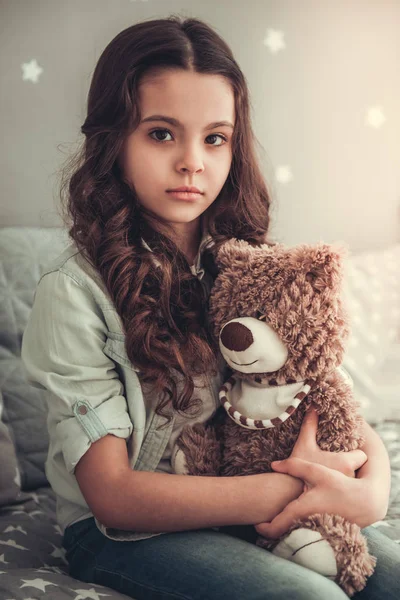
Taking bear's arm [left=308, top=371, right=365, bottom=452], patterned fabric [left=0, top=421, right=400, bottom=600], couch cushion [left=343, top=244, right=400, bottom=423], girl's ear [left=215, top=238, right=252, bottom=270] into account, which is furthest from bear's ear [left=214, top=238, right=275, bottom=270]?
couch cushion [left=343, top=244, right=400, bottom=423]

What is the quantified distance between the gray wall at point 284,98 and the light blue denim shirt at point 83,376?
0.66 m

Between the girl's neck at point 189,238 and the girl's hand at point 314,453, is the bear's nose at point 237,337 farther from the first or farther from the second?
the girl's neck at point 189,238

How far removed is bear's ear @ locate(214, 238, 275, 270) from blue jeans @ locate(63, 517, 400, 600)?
0.38m

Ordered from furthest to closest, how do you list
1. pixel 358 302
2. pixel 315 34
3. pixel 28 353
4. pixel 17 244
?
1. pixel 315 34
2. pixel 358 302
3. pixel 17 244
4. pixel 28 353

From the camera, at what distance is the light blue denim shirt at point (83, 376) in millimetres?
913

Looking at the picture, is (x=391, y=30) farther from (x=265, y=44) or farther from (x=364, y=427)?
(x=364, y=427)

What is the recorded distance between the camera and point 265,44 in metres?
1.72

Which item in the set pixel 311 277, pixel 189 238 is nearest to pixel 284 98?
pixel 189 238

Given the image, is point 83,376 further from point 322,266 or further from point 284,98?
point 284,98

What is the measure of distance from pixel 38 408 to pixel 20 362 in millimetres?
100

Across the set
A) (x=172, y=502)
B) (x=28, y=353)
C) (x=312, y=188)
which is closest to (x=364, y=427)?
(x=172, y=502)

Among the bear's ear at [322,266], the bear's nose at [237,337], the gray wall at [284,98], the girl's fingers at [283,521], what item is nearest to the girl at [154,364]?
the girl's fingers at [283,521]

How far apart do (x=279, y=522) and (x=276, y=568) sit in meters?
0.08

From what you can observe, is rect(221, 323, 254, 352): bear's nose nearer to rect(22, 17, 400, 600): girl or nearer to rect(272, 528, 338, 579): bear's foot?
rect(22, 17, 400, 600): girl
